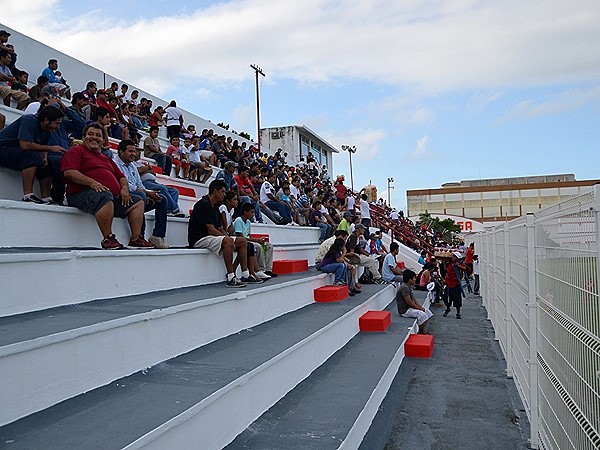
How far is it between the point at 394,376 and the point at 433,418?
1209 mm

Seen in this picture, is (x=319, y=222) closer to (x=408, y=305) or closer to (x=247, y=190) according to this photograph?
(x=247, y=190)

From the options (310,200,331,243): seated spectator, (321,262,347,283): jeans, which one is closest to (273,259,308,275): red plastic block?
(321,262,347,283): jeans

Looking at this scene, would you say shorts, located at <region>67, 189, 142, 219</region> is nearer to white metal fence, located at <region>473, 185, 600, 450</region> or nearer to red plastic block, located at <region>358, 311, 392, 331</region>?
white metal fence, located at <region>473, 185, 600, 450</region>

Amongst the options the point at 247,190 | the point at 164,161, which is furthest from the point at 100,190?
the point at 247,190

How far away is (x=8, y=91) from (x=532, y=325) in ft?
24.2

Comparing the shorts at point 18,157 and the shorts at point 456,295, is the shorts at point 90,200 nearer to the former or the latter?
the shorts at point 18,157

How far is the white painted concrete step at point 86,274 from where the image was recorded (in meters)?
3.20

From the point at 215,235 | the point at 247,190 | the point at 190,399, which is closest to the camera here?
the point at 190,399

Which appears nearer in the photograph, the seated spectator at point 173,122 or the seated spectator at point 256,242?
the seated spectator at point 256,242

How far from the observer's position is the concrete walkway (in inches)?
181

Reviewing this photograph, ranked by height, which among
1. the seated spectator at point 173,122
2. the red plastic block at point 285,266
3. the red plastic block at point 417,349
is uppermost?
the seated spectator at point 173,122

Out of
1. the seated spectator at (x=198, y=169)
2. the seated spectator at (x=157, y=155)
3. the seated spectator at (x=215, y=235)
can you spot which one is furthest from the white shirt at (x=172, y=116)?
the seated spectator at (x=215, y=235)

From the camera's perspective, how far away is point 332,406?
4.14m

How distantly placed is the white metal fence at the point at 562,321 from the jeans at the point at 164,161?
619cm
